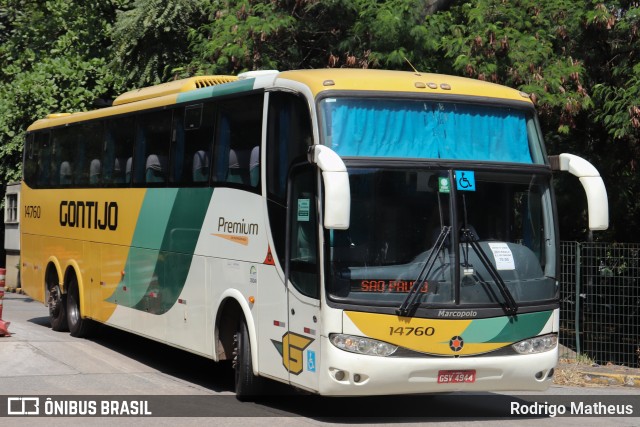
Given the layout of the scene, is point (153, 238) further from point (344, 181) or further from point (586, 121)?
point (586, 121)

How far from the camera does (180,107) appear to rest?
1328 cm

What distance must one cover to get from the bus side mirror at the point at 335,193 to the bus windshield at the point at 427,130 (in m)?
0.69

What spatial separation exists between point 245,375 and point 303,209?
2.18 meters

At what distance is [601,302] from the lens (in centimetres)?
1599

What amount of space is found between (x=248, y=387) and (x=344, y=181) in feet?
10.8

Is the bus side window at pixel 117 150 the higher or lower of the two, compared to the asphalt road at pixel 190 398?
higher

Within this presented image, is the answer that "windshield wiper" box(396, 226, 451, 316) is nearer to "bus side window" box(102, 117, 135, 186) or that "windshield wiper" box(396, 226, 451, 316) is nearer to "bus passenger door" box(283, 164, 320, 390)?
"bus passenger door" box(283, 164, 320, 390)

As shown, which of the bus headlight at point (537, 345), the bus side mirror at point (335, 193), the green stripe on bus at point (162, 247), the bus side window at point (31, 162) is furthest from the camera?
the bus side window at point (31, 162)

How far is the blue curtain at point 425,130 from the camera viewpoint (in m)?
9.73

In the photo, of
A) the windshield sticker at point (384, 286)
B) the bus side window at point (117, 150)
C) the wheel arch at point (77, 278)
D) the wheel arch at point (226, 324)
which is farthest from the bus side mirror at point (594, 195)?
the wheel arch at point (77, 278)

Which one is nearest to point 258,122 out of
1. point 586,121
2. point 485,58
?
point 485,58

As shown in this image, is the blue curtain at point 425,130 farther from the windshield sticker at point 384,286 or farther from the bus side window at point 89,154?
the bus side window at point 89,154

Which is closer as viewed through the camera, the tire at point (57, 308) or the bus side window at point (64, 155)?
the bus side window at point (64, 155)

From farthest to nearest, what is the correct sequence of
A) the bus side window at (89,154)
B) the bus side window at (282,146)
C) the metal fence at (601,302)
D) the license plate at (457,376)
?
the bus side window at (89,154), the metal fence at (601,302), the bus side window at (282,146), the license plate at (457,376)
